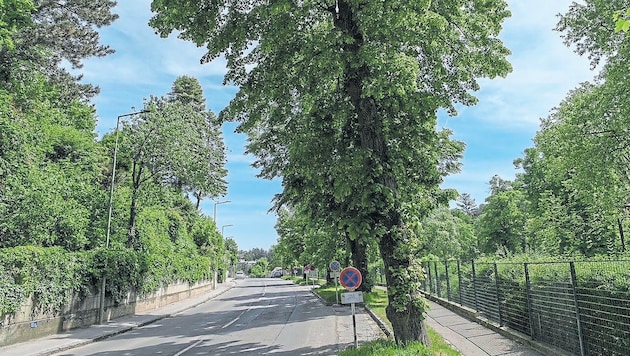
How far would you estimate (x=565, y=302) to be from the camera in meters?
9.23

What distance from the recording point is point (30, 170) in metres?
21.2

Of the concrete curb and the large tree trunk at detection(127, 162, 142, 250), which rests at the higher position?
the large tree trunk at detection(127, 162, 142, 250)

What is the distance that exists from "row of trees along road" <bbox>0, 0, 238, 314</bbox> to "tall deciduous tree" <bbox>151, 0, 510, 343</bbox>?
1051cm

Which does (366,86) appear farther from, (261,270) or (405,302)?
(261,270)

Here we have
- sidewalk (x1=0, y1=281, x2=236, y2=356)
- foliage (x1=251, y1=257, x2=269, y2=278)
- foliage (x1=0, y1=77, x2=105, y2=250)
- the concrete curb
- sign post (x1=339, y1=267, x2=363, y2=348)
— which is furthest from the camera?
foliage (x1=251, y1=257, x2=269, y2=278)

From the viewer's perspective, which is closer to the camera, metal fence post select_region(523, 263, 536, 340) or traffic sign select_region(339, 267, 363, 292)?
metal fence post select_region(523, 263, 536, 340)

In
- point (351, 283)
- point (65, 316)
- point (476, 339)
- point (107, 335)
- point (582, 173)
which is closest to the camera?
point (351, 283)

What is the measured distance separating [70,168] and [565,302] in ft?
89.6

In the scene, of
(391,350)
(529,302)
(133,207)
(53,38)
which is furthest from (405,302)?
(53,38)

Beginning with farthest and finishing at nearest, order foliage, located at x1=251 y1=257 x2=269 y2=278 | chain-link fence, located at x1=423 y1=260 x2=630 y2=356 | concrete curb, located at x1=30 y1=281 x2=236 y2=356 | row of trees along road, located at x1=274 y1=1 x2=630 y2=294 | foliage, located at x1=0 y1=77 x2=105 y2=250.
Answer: foliage, located at x1=251 y1=257 x2=269 y2=278 < foliage, located at x1=0 y1=77 x2=105 y2=250 < row of trees along road, located at x1=274 y1=1 x2=630 y2=294 < concrete curb, located at x1=30 y1=281 x2=236 y2=356 < chain-link fence, located at x1=423 y1=260 x2=630 y2=356

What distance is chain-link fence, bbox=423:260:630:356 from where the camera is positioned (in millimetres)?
7520

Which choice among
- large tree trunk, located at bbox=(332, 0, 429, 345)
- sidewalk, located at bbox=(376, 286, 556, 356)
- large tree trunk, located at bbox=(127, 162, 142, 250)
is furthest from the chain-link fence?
large tree trunk, located at bbox=(127, 162, 142, 250)

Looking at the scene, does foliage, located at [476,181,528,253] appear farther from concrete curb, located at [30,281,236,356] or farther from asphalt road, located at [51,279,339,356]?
concrete curb, located at [30,281,236,356]

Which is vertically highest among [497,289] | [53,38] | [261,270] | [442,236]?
[53,38]
